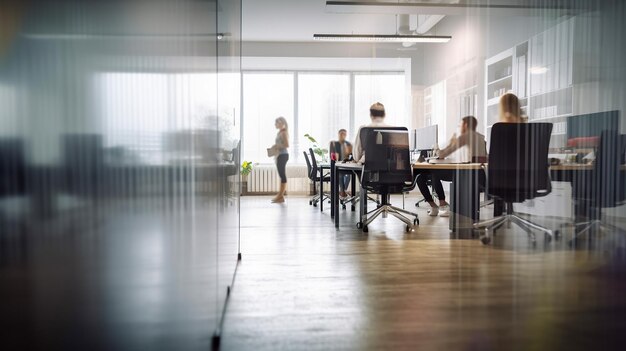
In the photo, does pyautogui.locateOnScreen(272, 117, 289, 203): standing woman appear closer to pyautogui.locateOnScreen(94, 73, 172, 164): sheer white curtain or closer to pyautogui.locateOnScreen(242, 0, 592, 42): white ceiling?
pyautogui.locateOnScreen(242, 0, 592, 42): white ceiling

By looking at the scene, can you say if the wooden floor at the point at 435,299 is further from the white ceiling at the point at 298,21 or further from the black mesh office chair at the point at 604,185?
the white ceiling at the point at 298,21

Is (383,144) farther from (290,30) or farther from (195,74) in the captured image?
(290,30)

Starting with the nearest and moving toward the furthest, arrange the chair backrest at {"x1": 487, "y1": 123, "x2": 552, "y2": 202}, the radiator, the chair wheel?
the chair backrest at {"x1": 487, "y1": 123, "x2": 552, "y2": 202} → the chair wheel → the radiator

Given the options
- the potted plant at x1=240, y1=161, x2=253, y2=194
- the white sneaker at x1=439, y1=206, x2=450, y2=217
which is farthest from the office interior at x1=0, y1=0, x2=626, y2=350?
the potted plant at x1=240, y1=161, x2=253, y2=194

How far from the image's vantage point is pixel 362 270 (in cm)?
259

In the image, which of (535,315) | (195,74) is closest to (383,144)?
(535,315)

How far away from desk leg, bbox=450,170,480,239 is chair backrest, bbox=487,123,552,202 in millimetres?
602

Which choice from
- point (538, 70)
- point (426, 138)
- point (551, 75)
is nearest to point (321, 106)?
point (426, 138)

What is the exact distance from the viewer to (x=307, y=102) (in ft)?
29.5

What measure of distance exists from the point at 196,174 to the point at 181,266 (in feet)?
1.09

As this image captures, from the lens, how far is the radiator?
8.61 meters

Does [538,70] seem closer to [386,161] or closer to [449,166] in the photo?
[449,166]

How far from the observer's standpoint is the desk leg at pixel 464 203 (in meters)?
3.93

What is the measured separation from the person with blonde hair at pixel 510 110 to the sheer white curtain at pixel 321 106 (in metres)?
5.92
